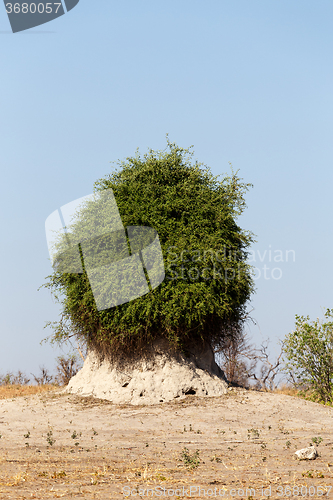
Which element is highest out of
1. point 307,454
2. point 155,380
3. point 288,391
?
point 155,380

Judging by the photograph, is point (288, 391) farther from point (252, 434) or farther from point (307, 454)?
point (307, 454)

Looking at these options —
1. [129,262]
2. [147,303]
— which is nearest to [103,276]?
[129,262]

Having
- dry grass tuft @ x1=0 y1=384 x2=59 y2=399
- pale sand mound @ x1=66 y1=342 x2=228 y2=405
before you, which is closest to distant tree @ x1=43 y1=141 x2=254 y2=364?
pale sand mound @ x1=66 y1=342 x2=228 y2=405

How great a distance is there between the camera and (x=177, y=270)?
16500 mm

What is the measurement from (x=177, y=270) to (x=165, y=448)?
7.23m

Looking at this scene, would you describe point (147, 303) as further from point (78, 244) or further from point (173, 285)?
point (78, 244)

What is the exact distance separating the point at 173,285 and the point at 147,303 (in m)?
1.21

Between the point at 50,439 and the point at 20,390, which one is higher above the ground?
the point at 50,439

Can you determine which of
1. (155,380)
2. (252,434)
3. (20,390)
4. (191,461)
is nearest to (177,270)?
(155,380)

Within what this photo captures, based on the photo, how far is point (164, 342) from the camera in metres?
16.8

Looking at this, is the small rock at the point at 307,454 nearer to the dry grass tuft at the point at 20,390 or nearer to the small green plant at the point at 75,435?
the small green plant at the point at 75,435

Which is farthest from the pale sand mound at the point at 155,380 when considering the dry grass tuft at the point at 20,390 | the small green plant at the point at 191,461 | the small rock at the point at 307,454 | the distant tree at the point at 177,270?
the small rock at the point at 307,454

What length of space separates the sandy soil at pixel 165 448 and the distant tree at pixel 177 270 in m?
2.56

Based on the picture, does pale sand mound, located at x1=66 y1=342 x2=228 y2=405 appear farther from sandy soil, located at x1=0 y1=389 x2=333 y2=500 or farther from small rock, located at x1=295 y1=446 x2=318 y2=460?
small rock, located at x1=295 y1=446 x2=318 y2=460
